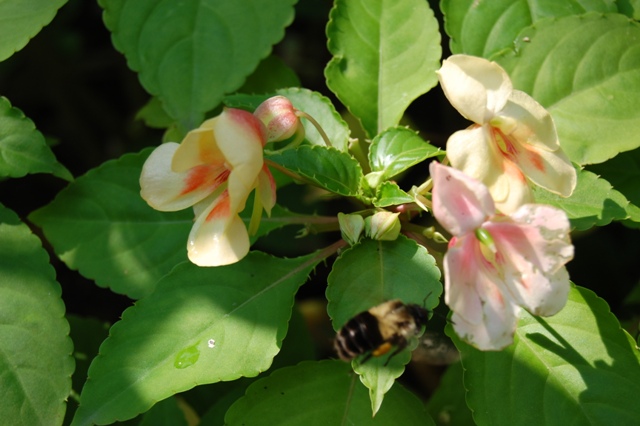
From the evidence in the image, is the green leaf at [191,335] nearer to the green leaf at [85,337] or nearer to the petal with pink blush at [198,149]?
the petal with pink blush at [198,149]

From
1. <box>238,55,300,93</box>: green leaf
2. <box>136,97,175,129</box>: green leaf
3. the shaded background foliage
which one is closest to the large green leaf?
<box>136,97,175,129</box>: green leaf

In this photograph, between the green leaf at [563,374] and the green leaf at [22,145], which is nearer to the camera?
the green leaf at [563,374]

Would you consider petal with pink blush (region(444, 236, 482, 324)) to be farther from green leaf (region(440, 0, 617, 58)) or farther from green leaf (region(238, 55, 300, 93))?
green leaf (region(238, 55, 300, 93))

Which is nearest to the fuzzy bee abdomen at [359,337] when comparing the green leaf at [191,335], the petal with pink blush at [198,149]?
the green leaf at [191,335]

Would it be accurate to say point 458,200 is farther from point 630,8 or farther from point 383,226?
point 630,8

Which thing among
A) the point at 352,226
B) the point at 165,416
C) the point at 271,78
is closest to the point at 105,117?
the point at 271,78

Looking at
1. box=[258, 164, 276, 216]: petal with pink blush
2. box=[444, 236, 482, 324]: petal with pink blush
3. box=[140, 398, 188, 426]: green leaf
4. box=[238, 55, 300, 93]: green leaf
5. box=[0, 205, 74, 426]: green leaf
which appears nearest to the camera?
box=[444, 236, 482, 324]: petal with pink blush

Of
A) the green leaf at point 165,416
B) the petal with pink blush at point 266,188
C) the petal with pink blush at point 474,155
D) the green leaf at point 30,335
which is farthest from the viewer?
the green leaf at point 165,416
